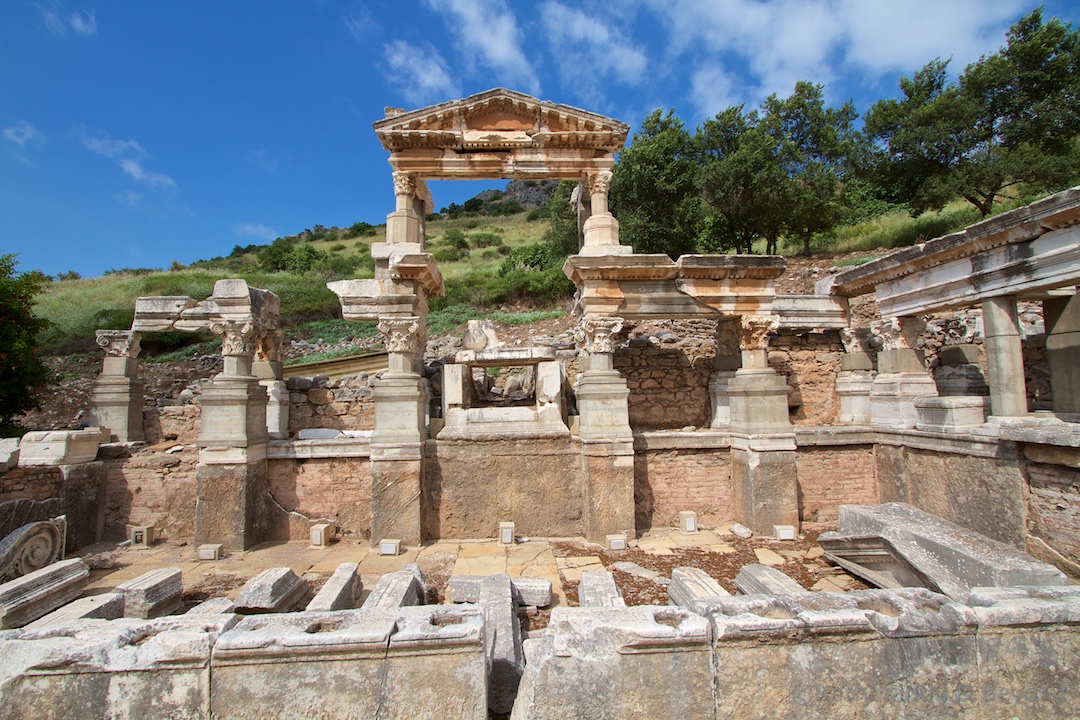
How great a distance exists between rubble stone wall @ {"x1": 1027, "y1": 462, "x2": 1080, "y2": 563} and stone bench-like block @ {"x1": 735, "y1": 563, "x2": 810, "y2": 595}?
327cm

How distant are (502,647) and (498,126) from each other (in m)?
→ 8.11

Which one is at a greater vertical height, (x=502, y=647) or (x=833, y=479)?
(x=833, y=479)

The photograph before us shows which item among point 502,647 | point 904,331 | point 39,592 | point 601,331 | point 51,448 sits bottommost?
point 502,647

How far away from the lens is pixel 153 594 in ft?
16.4

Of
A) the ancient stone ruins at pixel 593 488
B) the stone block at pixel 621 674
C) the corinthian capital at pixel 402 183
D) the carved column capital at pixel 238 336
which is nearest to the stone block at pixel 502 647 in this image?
the ancient stone ruins at pixel 593 488

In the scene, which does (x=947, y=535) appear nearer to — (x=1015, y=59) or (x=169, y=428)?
(x=169, y=428)

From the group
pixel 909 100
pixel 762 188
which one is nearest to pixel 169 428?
pixel 762 188

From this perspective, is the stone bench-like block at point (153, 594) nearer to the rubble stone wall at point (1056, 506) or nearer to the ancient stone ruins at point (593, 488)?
the ancient stone ruins at point (593, 488)

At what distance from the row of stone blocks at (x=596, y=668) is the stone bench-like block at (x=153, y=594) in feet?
5.65

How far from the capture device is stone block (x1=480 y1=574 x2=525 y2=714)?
3.68 m

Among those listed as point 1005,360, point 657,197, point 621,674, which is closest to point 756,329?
point 1005,360

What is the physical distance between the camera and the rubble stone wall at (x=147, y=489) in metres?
Answer: 8.20

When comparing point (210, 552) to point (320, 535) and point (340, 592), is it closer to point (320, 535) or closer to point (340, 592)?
point (320, 535)

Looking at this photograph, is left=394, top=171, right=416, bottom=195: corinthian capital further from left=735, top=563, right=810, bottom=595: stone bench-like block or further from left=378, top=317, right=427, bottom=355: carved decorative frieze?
left=735, top=563, right=810, bottom=595: stone bench-like block
